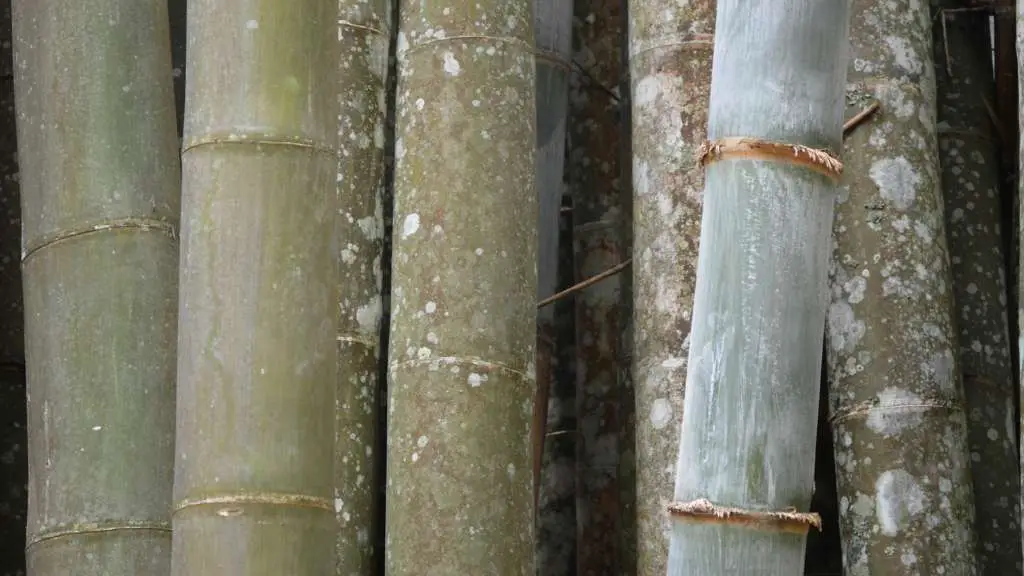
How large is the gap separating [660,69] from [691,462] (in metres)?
1.39

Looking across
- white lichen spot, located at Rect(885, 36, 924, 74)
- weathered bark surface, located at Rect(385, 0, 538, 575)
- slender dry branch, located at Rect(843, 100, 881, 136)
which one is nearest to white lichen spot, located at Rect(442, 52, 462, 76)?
weathered bark surface, located at Rect(385, 0, 538, 575)

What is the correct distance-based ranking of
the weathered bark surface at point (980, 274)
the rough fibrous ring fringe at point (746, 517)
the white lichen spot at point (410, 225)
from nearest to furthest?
1. the rough fibrous ring fringe at point (746, 517)
2. the white lichen spot at point (410, 225)
3. the weathered bark surface at point (980, 274)

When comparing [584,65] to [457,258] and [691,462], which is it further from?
[691,462]

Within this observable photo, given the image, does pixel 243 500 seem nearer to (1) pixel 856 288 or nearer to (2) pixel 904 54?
(1) pixel 856 288

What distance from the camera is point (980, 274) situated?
4059mm

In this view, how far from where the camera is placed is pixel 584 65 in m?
4.58

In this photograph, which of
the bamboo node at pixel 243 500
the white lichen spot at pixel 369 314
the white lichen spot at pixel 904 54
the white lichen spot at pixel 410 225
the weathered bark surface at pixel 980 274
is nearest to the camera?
the bamboo node at pixel 243 500

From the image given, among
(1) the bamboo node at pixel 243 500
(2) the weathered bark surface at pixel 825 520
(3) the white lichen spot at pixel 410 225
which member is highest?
(3) the white lichen spot at pixel 410 225

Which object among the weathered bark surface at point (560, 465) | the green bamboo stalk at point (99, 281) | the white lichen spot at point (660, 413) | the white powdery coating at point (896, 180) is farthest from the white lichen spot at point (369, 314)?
the white powdery coating at point (896, 180)

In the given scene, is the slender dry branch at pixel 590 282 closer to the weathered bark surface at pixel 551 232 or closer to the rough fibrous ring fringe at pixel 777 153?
the weathered bark surface at pixel 551 232

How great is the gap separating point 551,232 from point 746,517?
1948 millimetres

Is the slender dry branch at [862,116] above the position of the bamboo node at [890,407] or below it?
above

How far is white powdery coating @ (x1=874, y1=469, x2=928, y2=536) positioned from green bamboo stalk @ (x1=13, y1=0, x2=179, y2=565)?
119 cm

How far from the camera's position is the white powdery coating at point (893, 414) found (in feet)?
11.2
